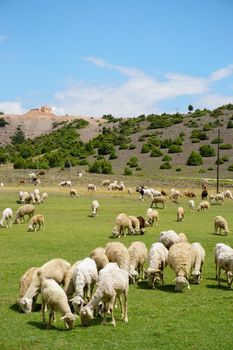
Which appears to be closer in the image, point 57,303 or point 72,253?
point 57,303

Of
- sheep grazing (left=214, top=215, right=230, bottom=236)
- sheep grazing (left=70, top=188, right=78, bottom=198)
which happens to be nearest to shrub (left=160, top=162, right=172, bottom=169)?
sheep grazing (left=70, top=188, right=78, bottom=198)

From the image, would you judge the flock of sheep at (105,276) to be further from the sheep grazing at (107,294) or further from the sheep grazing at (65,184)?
the sheep grazing at (65,184)

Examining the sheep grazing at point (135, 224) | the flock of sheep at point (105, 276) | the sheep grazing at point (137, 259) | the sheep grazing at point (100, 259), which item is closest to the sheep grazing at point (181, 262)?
the flock of sheep at point (105, 276)

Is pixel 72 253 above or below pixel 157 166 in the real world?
below

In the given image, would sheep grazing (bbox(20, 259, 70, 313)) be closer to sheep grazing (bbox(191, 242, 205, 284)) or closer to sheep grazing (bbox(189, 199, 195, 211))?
sheep grazing (bbox(191, 242, 205, 284))

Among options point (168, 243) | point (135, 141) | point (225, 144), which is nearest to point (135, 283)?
point (168, 243)

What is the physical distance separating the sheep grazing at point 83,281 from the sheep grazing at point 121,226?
1190 cm

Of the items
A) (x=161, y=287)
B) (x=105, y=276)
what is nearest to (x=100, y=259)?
(x=161, y=287)

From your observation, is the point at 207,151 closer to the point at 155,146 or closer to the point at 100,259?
the point at 155,146

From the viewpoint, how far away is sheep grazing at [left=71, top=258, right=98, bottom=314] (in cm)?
1250

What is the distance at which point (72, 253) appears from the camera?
20.9 m

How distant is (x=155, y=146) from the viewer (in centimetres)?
9588

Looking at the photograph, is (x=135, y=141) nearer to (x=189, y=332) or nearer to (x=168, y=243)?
(x=168, y=243)

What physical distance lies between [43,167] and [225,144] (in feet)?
110
